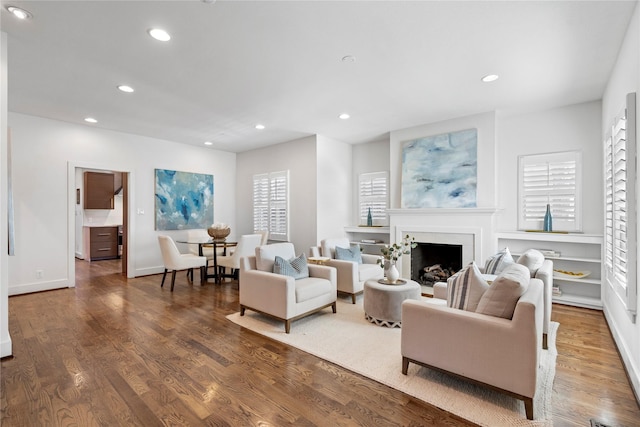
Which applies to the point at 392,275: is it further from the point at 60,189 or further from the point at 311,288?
the point at 60,189

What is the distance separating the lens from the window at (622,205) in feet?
7.65

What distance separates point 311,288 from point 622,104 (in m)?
3.38

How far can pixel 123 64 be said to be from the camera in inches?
124

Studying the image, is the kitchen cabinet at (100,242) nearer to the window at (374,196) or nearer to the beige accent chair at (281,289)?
the beige accent chair at (281,289)

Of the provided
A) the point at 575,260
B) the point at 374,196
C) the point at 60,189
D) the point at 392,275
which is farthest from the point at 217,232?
the point at 575,260

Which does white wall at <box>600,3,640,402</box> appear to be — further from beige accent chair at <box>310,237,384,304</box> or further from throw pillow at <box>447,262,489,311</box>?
beige accent chair at <box>310,237,384,304</box>

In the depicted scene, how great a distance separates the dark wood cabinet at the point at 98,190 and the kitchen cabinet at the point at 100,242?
26.3 inches

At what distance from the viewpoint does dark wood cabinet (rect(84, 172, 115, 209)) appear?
328 inches

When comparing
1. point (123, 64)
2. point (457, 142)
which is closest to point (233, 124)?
point (123, 64)

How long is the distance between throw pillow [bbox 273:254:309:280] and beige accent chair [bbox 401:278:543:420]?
5.32ft

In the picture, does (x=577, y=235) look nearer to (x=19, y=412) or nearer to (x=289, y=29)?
(x=289, y=29)

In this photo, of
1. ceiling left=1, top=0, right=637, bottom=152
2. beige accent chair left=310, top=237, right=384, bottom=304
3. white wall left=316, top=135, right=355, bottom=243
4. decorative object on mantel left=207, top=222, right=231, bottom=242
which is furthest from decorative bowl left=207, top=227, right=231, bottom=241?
beige accent chair left=310, top=237, right=384, bottom=304

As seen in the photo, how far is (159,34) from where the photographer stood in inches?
104

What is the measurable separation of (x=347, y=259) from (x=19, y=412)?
145 inches
